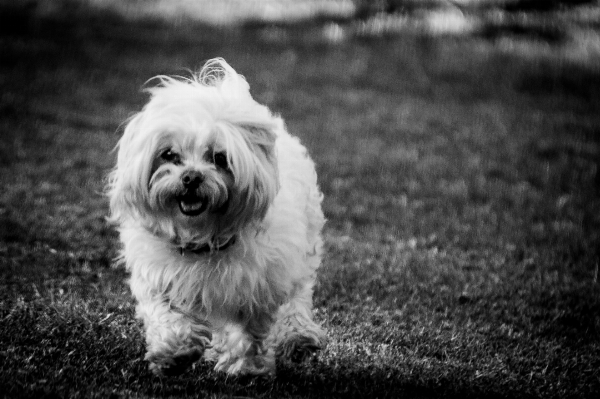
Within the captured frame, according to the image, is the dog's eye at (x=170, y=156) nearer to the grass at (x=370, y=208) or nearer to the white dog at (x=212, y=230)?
the white dog at (x=212, y=230)

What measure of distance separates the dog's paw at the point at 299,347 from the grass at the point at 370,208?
0.55ft

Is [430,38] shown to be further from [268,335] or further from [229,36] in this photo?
[268,335]

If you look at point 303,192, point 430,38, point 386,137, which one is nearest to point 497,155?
point 386,137

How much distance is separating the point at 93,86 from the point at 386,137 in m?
4.63

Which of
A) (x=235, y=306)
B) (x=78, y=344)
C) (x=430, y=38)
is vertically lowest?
(x=78, y=344)

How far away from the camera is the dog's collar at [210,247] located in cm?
403

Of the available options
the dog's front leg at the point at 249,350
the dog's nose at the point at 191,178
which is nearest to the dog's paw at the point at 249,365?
the dog's front leg at the point at 249,350

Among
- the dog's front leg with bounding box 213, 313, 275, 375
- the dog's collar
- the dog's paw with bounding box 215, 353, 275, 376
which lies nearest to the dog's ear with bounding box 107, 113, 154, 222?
the dog's collar

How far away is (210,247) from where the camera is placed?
13.2 feet

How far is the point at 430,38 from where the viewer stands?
14.3 m

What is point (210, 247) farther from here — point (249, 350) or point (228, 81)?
point (228, 81)

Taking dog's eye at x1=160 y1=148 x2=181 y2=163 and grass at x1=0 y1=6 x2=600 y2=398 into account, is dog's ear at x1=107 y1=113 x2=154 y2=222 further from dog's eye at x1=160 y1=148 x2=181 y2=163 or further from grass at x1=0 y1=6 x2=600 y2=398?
grass at x1=0 y1=6 x2=600 y2=398

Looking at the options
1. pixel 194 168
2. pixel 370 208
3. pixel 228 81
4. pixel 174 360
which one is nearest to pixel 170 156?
pixel 194 168

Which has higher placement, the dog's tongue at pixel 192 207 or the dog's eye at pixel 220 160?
the dog's eye at pixel 220 160
